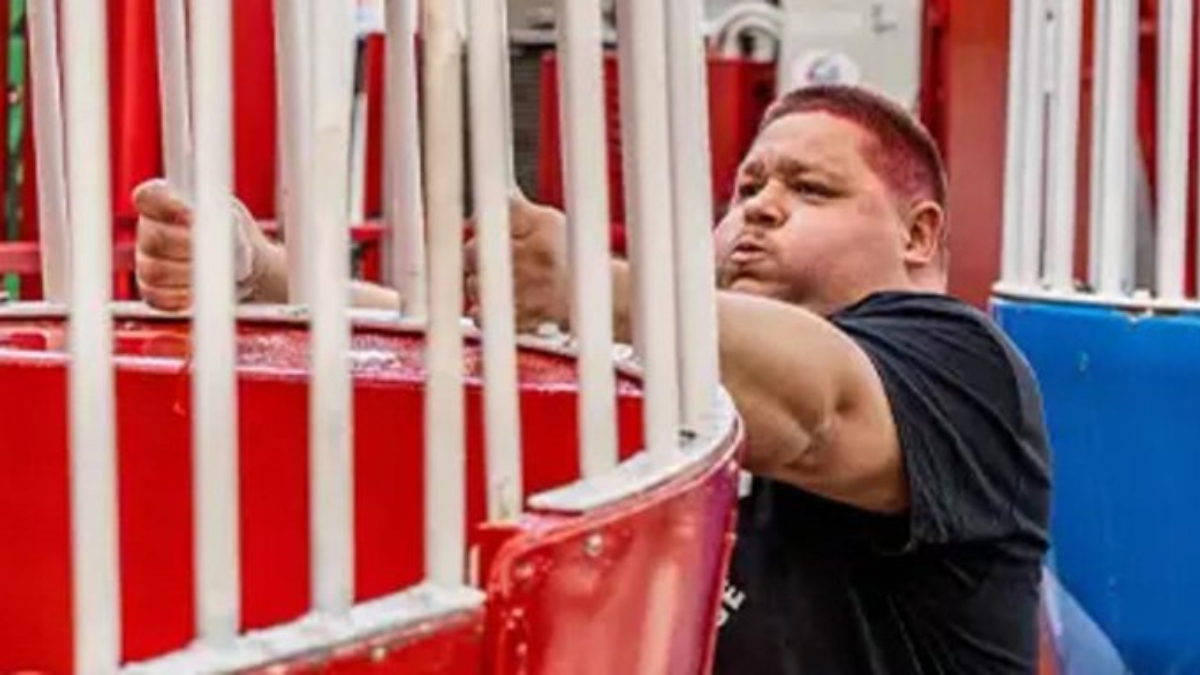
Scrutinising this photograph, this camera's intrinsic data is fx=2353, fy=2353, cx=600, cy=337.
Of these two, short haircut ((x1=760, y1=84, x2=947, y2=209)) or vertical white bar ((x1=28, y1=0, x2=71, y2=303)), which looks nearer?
vertical white bar ((x1=28, y1=0, x2=71, y2=303))

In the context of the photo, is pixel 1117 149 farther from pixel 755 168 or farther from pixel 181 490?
pixel 181 490

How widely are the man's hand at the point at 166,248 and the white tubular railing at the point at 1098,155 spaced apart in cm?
145

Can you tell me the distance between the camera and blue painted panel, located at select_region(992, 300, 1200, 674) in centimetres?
296

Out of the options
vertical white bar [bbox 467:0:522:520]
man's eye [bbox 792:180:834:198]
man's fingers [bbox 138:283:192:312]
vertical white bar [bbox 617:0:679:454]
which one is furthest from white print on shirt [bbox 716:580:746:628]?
vertical white bar [bbox 467:0:522:520]

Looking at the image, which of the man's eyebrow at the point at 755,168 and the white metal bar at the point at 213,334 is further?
the man's eyebrow at the point at 755,168

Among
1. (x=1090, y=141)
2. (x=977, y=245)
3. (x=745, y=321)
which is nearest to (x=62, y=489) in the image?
(x=745, y=321)

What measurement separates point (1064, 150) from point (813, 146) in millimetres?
1069

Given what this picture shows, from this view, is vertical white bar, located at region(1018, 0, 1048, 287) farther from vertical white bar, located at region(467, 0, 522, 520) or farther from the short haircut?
vertical white bar, located at region(467, 0, 522, 520)

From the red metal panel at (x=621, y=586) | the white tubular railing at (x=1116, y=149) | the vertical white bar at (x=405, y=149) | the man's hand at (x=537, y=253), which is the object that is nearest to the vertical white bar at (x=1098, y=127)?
the white tubular railing at (x=1116, y=149)

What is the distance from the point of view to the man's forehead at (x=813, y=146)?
216cm

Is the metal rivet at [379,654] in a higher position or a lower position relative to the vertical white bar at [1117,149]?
lower

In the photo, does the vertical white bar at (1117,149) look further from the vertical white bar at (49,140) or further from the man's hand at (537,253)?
the man's hand at (537,253)

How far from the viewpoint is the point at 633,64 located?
1.31 m

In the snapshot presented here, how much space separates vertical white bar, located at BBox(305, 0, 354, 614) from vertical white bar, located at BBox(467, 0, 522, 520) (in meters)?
0.10
